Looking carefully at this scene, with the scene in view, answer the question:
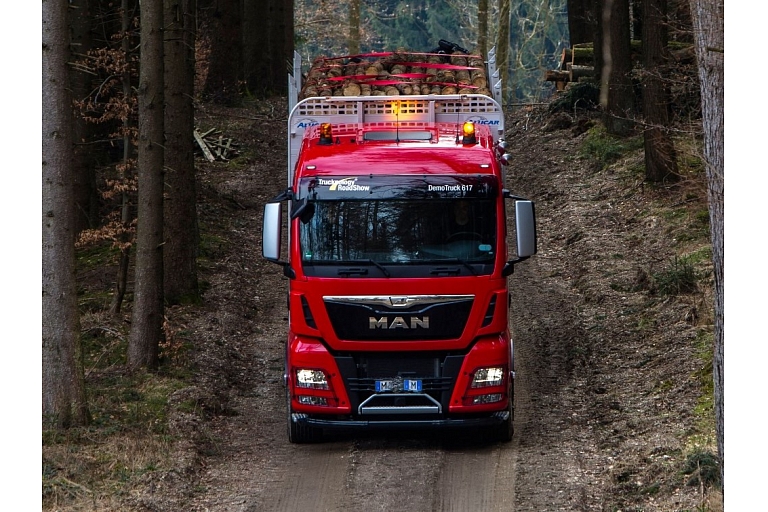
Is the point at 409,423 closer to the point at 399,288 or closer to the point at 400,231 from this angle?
the point at 399,288

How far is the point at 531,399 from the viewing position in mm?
14773

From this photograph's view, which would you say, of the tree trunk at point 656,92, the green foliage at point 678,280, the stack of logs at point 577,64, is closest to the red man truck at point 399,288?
the green foliage at point 678,280

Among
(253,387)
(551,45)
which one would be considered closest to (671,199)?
(253,387)

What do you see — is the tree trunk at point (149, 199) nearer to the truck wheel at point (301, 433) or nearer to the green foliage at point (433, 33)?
the truck wheel at point (301, 433)

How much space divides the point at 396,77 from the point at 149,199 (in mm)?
4088

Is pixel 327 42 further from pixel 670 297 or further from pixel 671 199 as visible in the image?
pixel 670 297

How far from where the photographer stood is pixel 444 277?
39.7 feet

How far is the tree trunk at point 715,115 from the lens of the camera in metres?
9.86

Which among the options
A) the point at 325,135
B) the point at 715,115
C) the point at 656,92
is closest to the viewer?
the point at 715,115

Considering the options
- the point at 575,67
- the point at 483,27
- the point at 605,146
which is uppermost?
the point at 483,27

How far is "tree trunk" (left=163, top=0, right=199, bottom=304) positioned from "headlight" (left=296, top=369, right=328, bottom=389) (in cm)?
568

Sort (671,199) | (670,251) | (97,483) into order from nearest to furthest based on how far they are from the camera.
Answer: (97,483) → (670,251) → (671,199)

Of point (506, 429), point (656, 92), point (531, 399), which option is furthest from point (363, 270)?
point (656, 92)

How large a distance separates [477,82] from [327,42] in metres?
41.4
